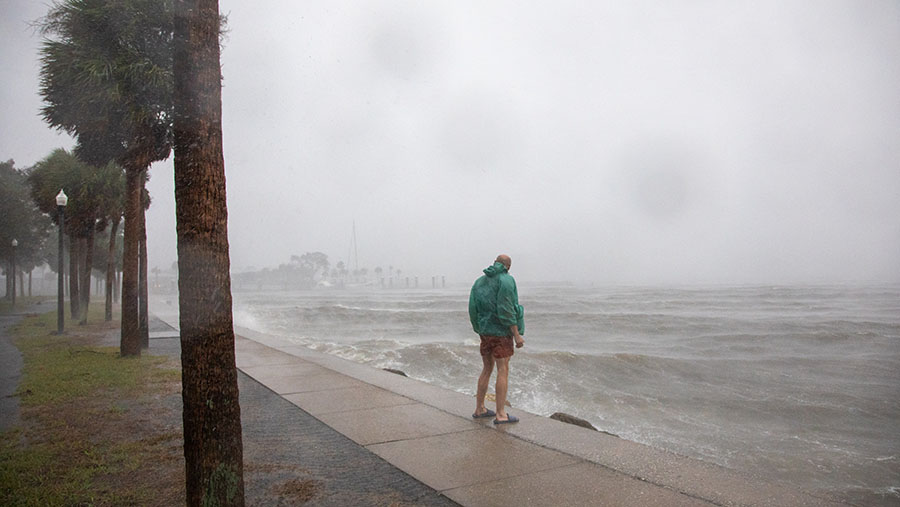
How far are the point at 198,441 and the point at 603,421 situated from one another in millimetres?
7285

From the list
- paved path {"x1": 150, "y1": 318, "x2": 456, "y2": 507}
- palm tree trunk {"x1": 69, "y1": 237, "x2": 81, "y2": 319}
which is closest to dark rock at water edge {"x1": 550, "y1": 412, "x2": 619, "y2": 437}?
paved path {"x1": 150, "y1": 318, "x2": 456, "y2": 507}

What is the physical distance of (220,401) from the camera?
2.90m

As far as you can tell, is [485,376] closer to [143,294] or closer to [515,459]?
[515,459]

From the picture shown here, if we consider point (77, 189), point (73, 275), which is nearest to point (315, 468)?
point (77, 189)

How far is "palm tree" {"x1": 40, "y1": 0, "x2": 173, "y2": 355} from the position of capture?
32.6 feet

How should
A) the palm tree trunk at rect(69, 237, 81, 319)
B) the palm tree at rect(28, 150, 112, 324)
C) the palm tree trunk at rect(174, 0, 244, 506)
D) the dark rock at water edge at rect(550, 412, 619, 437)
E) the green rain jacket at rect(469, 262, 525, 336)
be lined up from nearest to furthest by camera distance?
the palm tree trunk at rect(174, 0, 244, 506) → the green rain jacket at rect(469, 262, 525, 336) → the dark rock at water edge at rect(550, 412, 619, 437) → the palm tree at rect(28, 150, 112, 324) → the palm tree trunk at rect(69, 237, 81, 319)

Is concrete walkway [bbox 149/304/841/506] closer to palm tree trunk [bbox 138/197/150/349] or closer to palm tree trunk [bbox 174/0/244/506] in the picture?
palm tree trunk [bbox 174/0/244/506]

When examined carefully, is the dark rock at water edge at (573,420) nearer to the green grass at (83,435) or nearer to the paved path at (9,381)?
the green grass at (83,435)

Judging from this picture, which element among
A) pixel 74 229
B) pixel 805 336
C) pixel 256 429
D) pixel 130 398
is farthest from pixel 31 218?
pixel 805 336

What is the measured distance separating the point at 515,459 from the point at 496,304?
5.51 ft

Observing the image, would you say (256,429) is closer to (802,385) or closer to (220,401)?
(220,401)

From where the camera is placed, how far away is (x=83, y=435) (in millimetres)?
5461

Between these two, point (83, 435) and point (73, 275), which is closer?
point (83, 435)

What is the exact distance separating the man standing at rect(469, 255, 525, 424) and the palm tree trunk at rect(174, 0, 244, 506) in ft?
10.7
